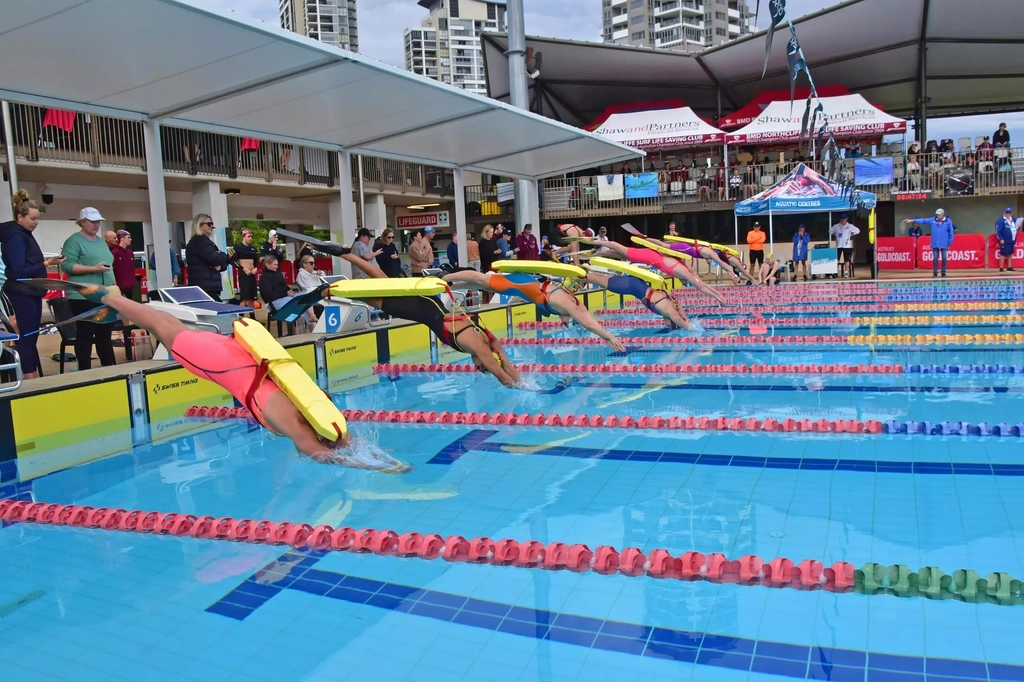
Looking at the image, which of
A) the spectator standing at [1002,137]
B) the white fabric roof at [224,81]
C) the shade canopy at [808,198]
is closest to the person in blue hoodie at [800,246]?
the shade canopy at [808,198]

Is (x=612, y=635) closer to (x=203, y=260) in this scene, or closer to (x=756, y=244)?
(x=203, y=260)

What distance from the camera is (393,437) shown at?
5320 mm

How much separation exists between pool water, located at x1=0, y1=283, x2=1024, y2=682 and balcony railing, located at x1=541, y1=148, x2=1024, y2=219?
14.9m

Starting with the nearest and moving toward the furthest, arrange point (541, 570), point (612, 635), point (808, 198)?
point (612, 635) → point (541, 570) → point (808, 198)

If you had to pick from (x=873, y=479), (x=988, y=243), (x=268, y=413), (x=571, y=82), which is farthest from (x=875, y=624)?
(x=571, y=82)

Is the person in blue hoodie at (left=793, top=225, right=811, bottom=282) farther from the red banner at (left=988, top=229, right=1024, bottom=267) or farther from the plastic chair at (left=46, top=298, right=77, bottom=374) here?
the plastic chair at (left=46, top=298, right=77, bottom=374)

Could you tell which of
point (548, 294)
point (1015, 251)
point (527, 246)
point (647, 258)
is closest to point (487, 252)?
point (527, 246)

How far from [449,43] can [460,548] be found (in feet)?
355

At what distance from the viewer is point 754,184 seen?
70.2ft

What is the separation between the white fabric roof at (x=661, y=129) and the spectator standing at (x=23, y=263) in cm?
1946

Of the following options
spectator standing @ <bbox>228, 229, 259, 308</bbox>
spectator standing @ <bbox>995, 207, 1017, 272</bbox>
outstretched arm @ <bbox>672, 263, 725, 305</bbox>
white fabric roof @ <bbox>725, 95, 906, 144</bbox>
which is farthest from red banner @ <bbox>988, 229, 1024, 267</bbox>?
spectator standing @ <bbox>228, 229, 259, 308</bbox>

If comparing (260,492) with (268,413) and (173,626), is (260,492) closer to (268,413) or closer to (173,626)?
(268,413)

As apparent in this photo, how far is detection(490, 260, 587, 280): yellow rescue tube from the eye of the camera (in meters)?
6.97

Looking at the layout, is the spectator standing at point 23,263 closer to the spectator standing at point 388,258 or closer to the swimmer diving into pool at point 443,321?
the swimmer diving into pool at point 443,321
